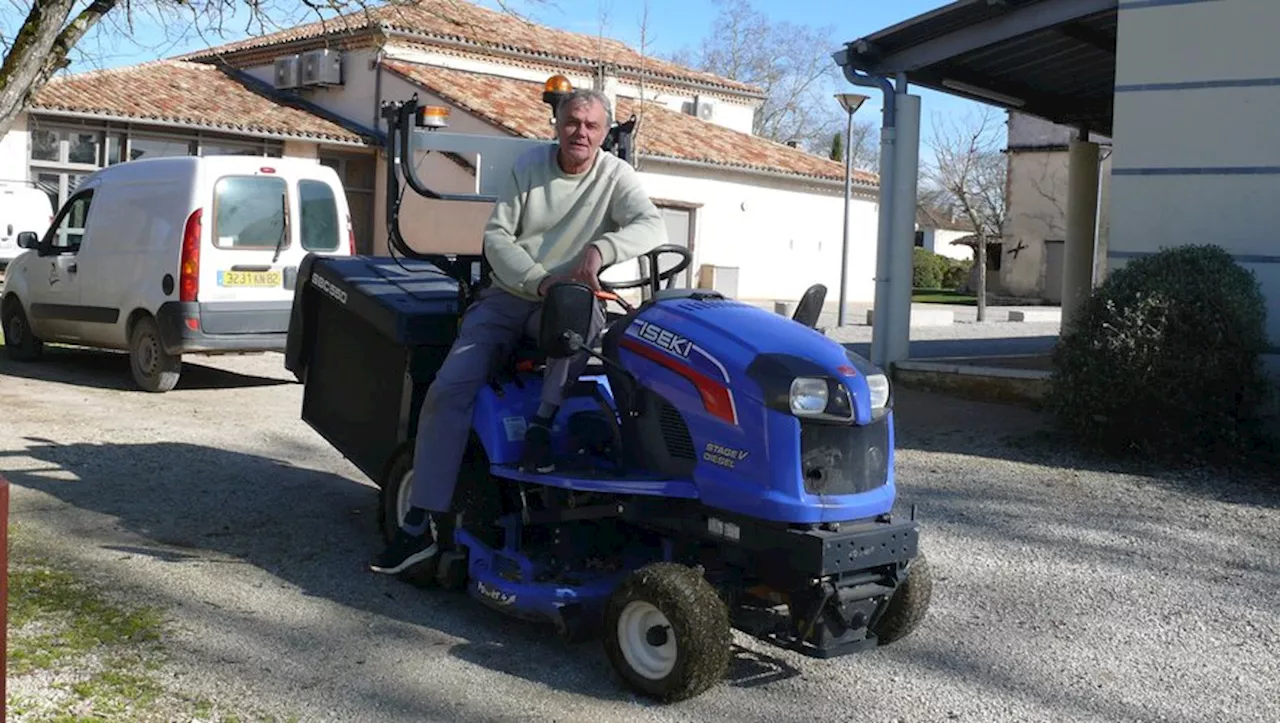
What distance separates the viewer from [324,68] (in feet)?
105

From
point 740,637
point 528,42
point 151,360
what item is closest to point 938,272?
point 528,42

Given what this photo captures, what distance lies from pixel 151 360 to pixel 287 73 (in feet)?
76.5

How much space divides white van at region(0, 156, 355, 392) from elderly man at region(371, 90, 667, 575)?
6.31 meters

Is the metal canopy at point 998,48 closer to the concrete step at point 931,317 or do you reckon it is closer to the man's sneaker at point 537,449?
the man's sneaker at point 537,449

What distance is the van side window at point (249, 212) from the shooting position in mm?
11320

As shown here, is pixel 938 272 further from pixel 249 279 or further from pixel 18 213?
pixel 249 279

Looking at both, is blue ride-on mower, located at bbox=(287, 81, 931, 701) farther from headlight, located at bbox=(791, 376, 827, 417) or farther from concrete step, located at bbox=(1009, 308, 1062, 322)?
concrete step, located at bbox=(1009, 308, 1062, 322)

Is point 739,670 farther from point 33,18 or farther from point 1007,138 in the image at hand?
point 1007,138

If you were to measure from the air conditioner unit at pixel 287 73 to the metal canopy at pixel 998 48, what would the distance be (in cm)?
2205

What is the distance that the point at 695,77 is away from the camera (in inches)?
1570

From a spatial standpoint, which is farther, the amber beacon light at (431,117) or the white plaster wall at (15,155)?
the white plaster wall at (15,155)

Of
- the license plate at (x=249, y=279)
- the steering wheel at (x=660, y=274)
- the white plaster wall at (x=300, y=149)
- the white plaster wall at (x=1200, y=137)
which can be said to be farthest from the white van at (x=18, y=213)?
the steering wheel at (x=660, y=274)

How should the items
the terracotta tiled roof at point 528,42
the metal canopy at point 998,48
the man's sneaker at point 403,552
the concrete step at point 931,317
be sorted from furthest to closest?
the terracotta tiled roof at point 528,42 < the concrete step at point 931,317 < the metal canopy at point 998,48 < the man's sneaker at point 403,552

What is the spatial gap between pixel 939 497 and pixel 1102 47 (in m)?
6.77
